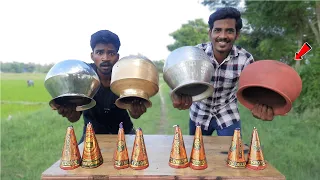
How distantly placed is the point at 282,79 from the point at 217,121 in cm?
108

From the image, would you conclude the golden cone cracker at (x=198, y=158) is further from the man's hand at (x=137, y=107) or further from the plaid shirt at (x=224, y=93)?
the plaid shirt at (x=224, y=93)

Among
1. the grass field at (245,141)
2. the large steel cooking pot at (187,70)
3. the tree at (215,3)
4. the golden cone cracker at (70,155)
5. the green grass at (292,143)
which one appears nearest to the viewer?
the golden cone cracker at (70,155)

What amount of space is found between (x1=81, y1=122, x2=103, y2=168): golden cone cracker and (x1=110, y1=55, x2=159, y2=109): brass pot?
0.36 metres

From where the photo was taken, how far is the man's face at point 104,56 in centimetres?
259

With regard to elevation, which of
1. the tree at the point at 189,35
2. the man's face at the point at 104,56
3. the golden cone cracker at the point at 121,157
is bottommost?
the golden cone cracker at the point at 121,157

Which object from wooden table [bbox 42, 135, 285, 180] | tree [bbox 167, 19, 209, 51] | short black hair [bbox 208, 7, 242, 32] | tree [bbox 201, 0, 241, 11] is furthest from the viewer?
tree [bbox 167, 19, 209, 51]

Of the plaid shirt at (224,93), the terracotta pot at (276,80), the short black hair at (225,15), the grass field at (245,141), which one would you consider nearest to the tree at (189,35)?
the grass field at (245,141)

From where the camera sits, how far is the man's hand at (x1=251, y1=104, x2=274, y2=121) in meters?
2.10

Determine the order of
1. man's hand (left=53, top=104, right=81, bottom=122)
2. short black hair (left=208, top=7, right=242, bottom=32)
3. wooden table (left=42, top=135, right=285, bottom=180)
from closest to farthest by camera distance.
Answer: wooden table (left=42, top=135, right=285, bottom=180) < man's hand (left=53, top=104, right=81, bottom=122) < short black hair (left=208, top=7, right=242, bottom=32)

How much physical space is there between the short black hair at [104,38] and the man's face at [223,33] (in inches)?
33.2

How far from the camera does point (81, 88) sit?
2.14m

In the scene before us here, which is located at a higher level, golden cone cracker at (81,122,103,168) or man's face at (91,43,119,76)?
man's face at (91,43,119,76)

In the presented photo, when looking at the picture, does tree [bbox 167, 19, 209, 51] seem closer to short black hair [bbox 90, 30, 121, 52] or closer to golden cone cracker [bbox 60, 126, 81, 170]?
short black hair [bbox 90, 30, 121, 52]

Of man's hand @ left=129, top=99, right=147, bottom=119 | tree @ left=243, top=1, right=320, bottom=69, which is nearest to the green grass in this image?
tree @ left=243, top=1, right=320, bottom=69
